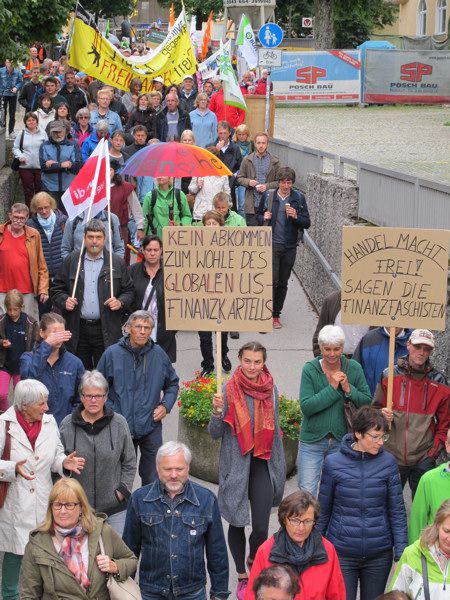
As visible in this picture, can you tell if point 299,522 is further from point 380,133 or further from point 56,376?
point 380,133

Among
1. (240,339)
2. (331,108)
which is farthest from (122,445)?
(331,108)

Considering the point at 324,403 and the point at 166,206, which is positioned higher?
the point at 166,206

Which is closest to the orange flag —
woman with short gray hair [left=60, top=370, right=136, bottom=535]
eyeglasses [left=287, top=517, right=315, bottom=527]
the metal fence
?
the metal fence

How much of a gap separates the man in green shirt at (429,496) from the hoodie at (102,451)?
1837 millimetres

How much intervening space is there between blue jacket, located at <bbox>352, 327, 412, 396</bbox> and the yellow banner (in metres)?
11.1

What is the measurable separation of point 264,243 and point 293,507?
232cm

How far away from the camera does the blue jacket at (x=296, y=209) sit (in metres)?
13.2

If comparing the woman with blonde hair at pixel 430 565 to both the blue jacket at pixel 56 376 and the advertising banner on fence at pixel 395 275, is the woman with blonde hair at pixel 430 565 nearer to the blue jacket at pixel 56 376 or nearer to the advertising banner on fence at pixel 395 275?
the advertising banner on fence at pixel 395 275

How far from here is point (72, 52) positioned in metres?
18.8

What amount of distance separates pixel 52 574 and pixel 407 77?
33441 mm

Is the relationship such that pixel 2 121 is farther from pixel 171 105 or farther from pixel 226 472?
pixel 226 472

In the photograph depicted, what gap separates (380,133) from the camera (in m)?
30.1

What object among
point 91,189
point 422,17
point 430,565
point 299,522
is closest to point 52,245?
point 91,189

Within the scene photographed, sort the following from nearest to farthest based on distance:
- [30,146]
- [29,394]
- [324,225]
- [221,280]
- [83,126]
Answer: [29,394] < [221,280] < [324,225] < [30,146] < [83,126]
